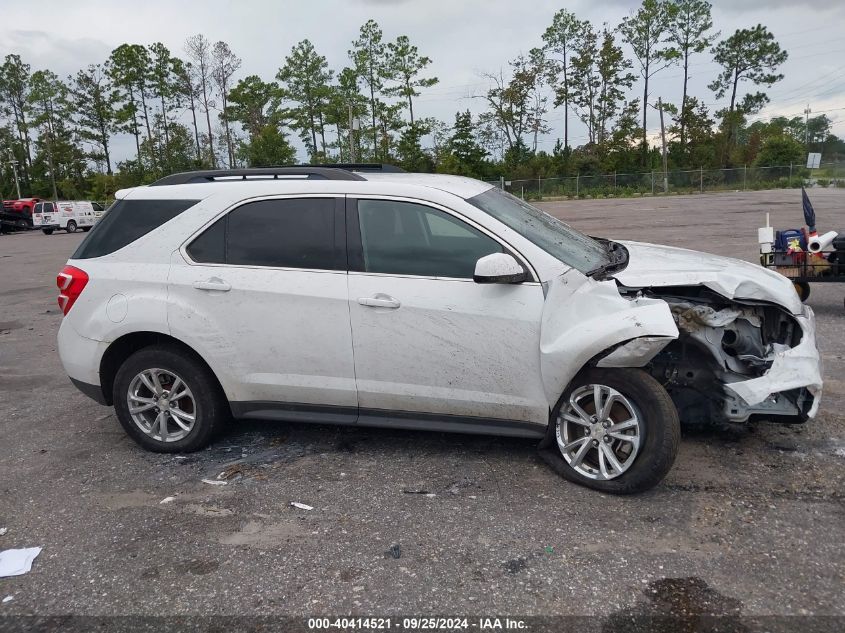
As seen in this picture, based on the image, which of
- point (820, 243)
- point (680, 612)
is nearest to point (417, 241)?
point (680, 612)

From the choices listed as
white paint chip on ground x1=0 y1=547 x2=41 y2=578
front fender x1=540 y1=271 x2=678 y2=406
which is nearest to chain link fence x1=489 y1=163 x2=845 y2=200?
front fender x1=540 y1=271 x2=678 y2=406

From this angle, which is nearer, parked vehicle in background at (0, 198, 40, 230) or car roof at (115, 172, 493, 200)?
car roof at (115, 172, 493, 200)

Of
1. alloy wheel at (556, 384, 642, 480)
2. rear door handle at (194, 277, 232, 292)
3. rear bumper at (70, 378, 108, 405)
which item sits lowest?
alloy wheel at (556, 384, 642, 480)

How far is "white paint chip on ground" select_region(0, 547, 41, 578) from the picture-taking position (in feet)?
10.6

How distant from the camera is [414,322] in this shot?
12.8 ft

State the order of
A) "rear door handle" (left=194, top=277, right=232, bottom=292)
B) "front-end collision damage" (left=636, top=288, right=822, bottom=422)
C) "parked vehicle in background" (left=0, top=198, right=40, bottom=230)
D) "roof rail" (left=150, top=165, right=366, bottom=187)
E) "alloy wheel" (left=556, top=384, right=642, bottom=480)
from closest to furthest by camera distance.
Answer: "alloy wheel" (left=556, top=384, right=642, bottom=480) → "front-end collision damage" (left=636, top=288, right=822, bottom=422) → "rear door handle" (left=194, top=277, right=232, bottom=292) → "roof rail" (left=150, top=165, right=366, bottom=187) → "parked vehicle in background" (left=0, top=198, right=40, bottom=230)

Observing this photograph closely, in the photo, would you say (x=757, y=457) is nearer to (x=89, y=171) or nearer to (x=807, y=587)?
(x=807, y=587)

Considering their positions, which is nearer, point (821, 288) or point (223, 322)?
point (223, 322)

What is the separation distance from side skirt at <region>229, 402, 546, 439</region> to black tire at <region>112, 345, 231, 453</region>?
15 cm

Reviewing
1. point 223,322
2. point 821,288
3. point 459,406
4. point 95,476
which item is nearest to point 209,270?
point 223,322

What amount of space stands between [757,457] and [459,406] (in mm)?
1868

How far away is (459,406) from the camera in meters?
3.93

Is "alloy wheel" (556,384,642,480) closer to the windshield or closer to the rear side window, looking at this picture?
the windshield

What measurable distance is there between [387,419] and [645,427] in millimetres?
1510
